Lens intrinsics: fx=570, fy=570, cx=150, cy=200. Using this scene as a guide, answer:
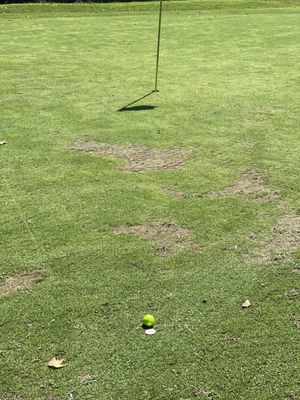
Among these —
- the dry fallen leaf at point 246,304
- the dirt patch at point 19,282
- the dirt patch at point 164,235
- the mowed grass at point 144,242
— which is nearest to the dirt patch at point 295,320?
the mowed grass at point 144,242

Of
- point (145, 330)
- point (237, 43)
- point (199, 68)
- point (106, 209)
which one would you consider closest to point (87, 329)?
point (145, 330)

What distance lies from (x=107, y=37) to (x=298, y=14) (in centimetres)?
979

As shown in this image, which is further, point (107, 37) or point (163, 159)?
point (107, 37)

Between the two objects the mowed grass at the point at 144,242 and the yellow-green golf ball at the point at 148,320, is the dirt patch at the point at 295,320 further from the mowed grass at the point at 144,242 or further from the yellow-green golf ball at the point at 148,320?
the yellow-green golf ball at the point at 148,320

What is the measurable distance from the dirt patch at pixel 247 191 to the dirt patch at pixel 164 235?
80 centimetres

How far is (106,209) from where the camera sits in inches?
229

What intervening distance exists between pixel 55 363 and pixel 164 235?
1.94 metres

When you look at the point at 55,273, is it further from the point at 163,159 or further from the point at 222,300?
the point at 163,159

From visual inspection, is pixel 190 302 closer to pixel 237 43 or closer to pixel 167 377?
pixel 167 377

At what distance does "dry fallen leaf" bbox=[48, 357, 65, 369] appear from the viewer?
3665 mm

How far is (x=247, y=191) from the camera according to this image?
20.6 feet

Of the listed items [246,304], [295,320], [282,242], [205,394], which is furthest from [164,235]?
[205,394]

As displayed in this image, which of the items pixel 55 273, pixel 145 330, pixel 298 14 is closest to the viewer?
pixel 145 330

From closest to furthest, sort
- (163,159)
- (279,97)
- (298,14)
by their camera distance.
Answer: (163,159) → (279,97) → (298,14)
